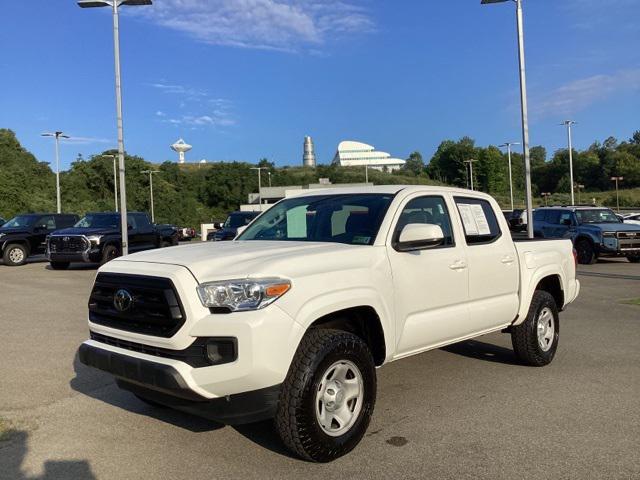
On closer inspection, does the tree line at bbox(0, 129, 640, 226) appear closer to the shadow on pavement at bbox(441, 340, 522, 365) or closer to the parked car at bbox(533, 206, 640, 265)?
the parked car at bbox(533, 206, 640, 265)

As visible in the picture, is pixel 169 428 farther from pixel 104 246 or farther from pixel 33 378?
pixel 104 246

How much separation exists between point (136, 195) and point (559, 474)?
79238 mm

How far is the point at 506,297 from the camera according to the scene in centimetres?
569

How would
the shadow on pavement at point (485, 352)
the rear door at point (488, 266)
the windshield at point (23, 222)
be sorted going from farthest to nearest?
the windshield at point (23, 222) < the shadow on pavement at point (485, 352) < the rear door at point (488, 266)

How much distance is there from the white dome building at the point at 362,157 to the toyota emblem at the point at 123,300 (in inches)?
6499

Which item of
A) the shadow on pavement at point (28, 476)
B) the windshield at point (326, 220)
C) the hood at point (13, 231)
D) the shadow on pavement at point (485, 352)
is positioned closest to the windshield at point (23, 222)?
the hood at point (13, 231)

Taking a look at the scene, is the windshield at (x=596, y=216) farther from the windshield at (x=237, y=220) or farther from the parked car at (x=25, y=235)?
the parked car at (x=25, y=235)

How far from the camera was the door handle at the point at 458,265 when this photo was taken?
504cm

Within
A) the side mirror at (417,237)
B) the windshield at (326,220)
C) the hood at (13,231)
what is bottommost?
the side mirror at (417,237)

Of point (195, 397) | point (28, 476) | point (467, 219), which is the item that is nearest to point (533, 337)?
point (467, 219)

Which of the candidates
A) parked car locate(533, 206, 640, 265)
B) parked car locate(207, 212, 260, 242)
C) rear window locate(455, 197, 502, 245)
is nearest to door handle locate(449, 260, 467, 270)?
rear window locate(455, 197, 502, 245)

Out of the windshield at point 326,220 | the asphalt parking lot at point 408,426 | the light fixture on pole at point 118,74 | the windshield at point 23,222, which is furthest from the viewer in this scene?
the windshield at point 23,222

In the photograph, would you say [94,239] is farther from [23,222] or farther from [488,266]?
[488,266]

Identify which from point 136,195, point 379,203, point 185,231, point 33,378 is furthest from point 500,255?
point 136,195
